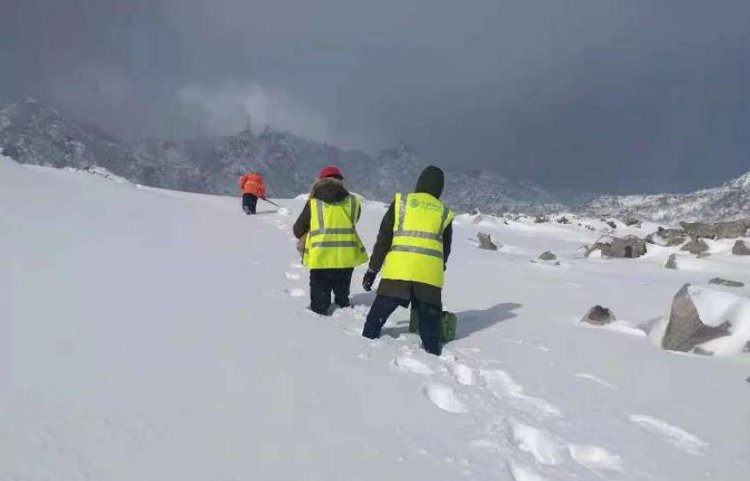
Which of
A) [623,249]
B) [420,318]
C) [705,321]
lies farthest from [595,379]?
[623,249]

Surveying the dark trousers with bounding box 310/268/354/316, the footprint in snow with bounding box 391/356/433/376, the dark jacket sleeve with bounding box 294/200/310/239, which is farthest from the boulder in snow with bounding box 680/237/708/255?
the footprint in snow with bounding box 391/356/433/376

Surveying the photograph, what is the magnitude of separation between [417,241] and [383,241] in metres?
0.46

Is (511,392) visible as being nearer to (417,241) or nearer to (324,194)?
(417,241)

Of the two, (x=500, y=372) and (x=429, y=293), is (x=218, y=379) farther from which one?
(x=429, y=293)

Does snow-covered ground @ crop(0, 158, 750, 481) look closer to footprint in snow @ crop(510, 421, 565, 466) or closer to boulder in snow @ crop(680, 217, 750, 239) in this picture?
footprint in snow @ crop(510, 421, 565, 466)

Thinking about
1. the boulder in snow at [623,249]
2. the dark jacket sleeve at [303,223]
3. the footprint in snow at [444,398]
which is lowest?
the footprint in snow at [444,398]

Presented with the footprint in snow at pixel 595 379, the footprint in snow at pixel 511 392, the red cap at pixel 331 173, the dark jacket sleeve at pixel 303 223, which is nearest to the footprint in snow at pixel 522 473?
the footprint in snow at pixel 511 392

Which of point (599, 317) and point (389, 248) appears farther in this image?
point (599, 317)

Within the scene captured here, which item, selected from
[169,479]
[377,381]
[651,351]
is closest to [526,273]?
[651,351]

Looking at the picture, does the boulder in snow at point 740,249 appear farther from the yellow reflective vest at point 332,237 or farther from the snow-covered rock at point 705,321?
the yellow reflective vest at point 332,237

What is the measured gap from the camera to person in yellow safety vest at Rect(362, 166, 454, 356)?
6.62 meters

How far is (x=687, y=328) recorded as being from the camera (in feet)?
22.2

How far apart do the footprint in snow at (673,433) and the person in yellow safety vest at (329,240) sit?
4.11 m

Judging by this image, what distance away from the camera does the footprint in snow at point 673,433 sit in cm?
415
